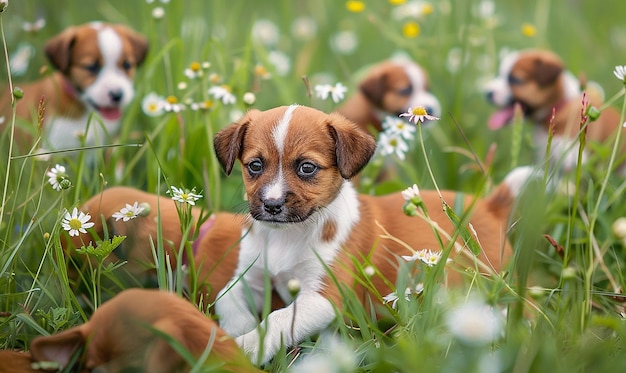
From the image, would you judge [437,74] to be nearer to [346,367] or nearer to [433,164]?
[433,164]

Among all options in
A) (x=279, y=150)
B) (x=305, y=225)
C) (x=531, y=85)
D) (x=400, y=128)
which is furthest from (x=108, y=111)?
(x=531, y=85)

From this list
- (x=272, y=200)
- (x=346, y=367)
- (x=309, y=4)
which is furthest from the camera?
(x=309, y=4)

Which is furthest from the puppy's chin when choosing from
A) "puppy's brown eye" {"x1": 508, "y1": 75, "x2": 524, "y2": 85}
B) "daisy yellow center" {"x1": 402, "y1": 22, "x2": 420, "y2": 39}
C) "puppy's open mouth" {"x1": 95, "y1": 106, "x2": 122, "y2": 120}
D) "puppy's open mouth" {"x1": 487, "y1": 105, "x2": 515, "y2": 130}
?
"daisy yellow center" {"x1": 402, "y1": 22, "x2": 420, "y2": 39}

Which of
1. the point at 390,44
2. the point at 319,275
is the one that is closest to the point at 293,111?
the point at 319,275

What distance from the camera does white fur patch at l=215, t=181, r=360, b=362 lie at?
2758 mm

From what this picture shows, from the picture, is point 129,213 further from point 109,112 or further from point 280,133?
point 109,112

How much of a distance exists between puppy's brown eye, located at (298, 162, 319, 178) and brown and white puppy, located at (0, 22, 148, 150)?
2218mm

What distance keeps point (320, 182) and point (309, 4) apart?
479 cm

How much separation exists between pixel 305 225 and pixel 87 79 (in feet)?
7.64

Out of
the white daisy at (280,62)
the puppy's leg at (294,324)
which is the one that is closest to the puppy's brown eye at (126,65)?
the white daisy at (280,62)

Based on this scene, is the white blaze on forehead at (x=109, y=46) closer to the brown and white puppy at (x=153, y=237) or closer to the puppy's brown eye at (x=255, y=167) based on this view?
the brown and white puppy at (x=153, y=237)

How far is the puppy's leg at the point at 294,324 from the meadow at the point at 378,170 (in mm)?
64

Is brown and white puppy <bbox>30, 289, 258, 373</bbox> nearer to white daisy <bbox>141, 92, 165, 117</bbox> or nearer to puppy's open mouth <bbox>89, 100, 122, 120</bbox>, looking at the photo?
white daisy <bbox>141, 92, 165, 117</bbox>

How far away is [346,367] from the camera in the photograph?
193cm
